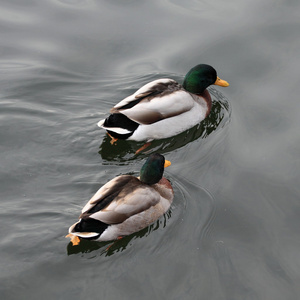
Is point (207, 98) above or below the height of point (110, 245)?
above

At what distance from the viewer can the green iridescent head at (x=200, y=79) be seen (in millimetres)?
8953

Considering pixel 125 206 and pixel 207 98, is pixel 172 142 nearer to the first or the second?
pixel 207 98

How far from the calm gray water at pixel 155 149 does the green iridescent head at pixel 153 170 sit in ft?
→ 1.27

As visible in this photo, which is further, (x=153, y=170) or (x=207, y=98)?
(x=207, y=98)

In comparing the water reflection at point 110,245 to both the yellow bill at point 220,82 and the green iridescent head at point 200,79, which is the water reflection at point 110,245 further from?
the yellow bill at point 220,82

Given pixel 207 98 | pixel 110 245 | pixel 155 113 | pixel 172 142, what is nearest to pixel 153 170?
pixel 110 245

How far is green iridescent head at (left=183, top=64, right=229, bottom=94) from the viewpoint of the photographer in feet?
29.4

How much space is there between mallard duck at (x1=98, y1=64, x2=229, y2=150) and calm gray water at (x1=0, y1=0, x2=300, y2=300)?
8.0 inches

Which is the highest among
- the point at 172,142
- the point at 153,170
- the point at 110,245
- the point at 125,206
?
the point at 153,170

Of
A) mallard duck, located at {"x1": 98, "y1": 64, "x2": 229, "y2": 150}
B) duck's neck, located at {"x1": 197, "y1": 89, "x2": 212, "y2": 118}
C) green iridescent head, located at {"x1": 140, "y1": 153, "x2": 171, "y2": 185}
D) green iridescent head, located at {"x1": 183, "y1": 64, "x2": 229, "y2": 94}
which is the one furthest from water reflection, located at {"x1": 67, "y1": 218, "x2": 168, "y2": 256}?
green iridescent head, located at {"x1": 183, "y1": 64, "x2": 229, "y2": 94}

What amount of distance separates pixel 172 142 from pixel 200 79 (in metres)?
1.31

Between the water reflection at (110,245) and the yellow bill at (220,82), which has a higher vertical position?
the yellow bill at (220,82)

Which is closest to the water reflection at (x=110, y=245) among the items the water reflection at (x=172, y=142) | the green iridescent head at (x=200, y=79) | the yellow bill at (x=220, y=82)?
the water reflection at (x=172, y=142)

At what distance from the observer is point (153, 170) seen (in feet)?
22.9
